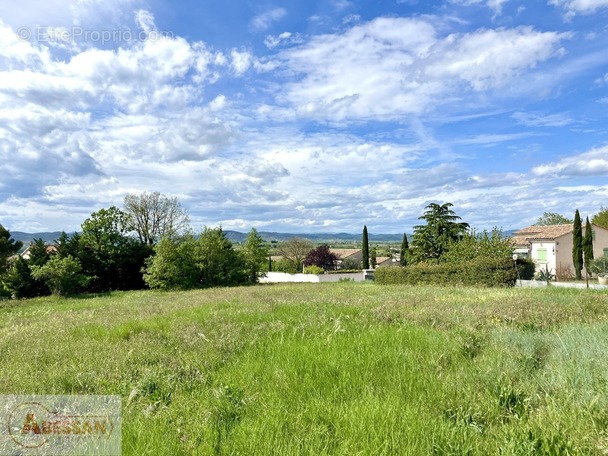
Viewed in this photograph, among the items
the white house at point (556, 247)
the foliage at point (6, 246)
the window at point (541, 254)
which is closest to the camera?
the foliage at point (6, 246)

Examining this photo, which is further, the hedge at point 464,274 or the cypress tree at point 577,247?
the cypress tree at point 577,247

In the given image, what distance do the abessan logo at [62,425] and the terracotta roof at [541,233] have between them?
168 feet

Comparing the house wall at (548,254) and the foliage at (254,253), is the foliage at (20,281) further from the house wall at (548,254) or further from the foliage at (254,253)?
the house wall at (548,254)

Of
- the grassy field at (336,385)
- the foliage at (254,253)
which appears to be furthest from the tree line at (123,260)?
the grassy field at (336,385)

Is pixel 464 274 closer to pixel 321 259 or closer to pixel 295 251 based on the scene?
pixel 321 259

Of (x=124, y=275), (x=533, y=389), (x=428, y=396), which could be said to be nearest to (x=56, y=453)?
(x=428, y=396)

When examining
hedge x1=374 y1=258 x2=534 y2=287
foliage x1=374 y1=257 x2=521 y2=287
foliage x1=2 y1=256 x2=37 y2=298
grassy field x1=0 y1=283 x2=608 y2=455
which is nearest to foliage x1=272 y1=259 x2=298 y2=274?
hedge x1=374 y1=258 x2=534 y2=287

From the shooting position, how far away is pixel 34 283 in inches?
A: 1172

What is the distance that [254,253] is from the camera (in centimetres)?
3988

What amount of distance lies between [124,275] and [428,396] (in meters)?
→ 37.0

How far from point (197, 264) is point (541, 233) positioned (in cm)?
4641

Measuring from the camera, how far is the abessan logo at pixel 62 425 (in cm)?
296

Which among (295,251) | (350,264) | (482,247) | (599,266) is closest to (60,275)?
(482,247)

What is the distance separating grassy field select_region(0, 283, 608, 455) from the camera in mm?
3055
